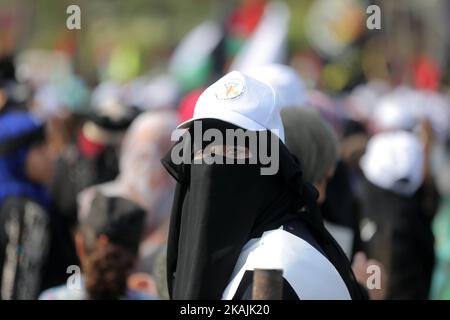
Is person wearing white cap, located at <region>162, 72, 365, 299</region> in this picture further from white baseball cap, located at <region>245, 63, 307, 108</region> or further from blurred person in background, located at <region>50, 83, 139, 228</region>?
blurred person in background, located at <region>50, 83, 139, 228</region>

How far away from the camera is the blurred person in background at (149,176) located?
22.0 feet

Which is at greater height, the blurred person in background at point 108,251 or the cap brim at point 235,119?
the cap brim at point 235,119

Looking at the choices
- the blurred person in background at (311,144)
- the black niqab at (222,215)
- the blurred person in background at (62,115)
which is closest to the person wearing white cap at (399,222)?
the blurred person in background at (311,144)

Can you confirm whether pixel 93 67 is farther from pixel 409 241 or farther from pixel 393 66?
pixel 409 241

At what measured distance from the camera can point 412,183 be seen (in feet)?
22.7

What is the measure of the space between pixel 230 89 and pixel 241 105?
0.26 ft

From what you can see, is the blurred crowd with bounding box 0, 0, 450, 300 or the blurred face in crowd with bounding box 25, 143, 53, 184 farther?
the blurred face in crowd with bounding box 25, 143, 53, 184

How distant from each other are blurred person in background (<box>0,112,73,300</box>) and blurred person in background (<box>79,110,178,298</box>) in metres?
0.54

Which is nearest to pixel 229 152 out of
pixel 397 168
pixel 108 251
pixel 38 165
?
pixel 108 251

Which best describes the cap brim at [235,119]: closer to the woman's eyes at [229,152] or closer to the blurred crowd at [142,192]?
the woman's eyes at [229,152]

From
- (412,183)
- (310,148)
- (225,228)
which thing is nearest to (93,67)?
(412,183)

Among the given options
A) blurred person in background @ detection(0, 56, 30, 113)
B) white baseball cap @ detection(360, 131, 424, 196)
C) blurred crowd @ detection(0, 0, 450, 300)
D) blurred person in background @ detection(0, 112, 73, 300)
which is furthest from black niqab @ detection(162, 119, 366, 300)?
blurred person in background @ detection(0, 56, 30, 113)

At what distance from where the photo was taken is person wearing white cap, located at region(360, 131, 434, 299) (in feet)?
21.6
